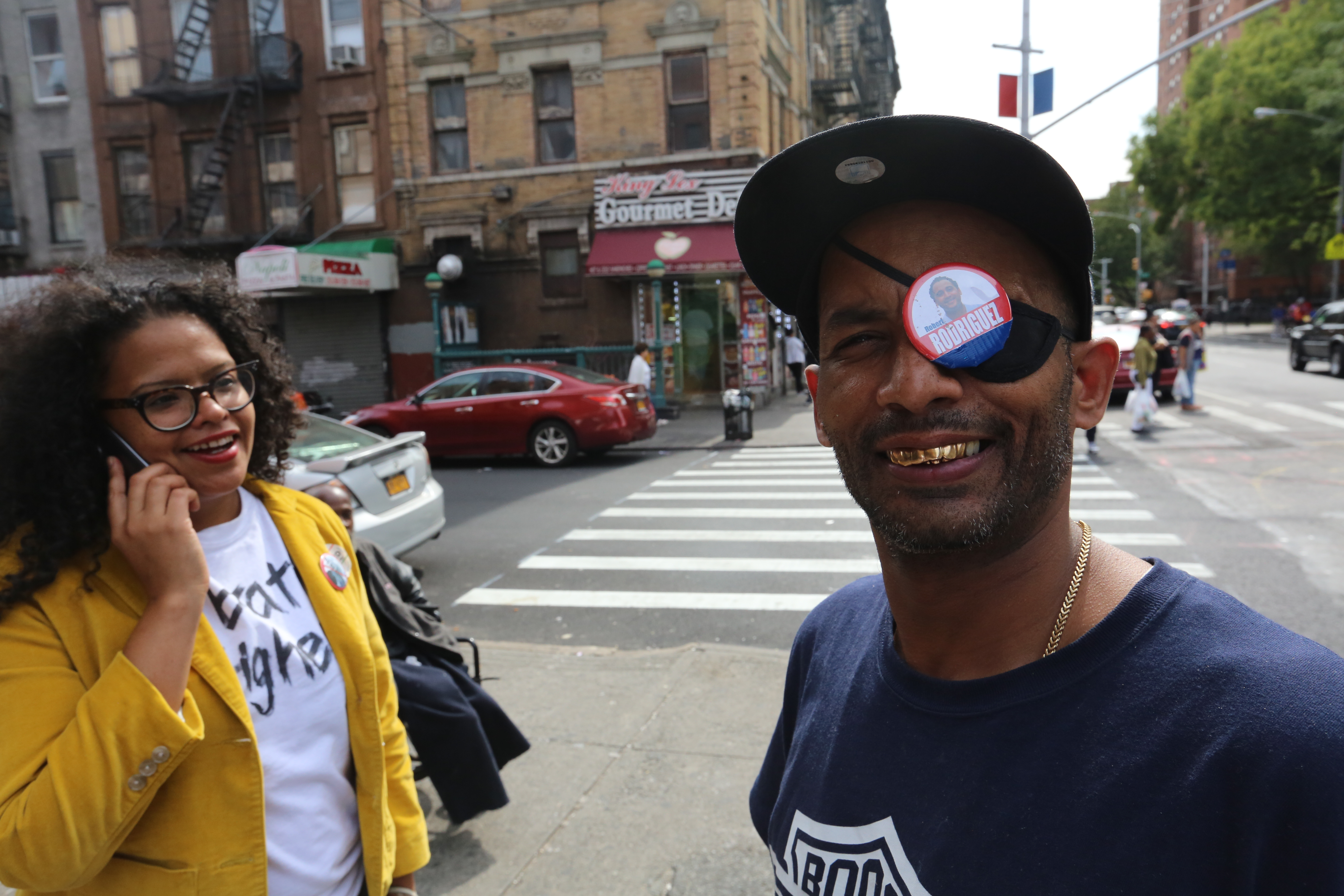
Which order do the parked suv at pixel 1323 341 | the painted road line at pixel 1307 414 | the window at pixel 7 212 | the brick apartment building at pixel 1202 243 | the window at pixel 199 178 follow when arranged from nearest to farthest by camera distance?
the painted road line at pixel 1307 414
the parked suv at pixel 1323 341
the window at pixel 199 178
the window at pixel 7 212
the brick apartment building at pixel 1202 243

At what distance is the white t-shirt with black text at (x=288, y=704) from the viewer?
76.3 inches

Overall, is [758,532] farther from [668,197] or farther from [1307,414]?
[668,197]

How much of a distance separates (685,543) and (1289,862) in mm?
7903

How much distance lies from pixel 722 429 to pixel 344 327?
11.4 m

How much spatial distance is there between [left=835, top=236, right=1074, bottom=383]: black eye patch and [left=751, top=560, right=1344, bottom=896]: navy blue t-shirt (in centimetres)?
33

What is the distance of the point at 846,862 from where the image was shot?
1238mm

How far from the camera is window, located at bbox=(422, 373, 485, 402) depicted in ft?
46.9

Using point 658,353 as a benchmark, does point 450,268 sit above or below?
above

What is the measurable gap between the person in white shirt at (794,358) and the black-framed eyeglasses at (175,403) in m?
21.2

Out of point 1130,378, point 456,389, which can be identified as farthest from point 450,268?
point 1130,378

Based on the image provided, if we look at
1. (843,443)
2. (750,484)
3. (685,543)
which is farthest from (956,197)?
(750,484)

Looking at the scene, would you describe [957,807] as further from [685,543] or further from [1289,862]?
[685,543]

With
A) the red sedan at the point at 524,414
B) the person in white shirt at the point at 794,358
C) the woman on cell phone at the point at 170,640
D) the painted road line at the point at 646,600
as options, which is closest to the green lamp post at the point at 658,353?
the person in white shirt at the point at 794,358

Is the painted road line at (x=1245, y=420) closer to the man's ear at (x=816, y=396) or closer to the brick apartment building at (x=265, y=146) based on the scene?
A: the man's ear at (x=816, y=396)
